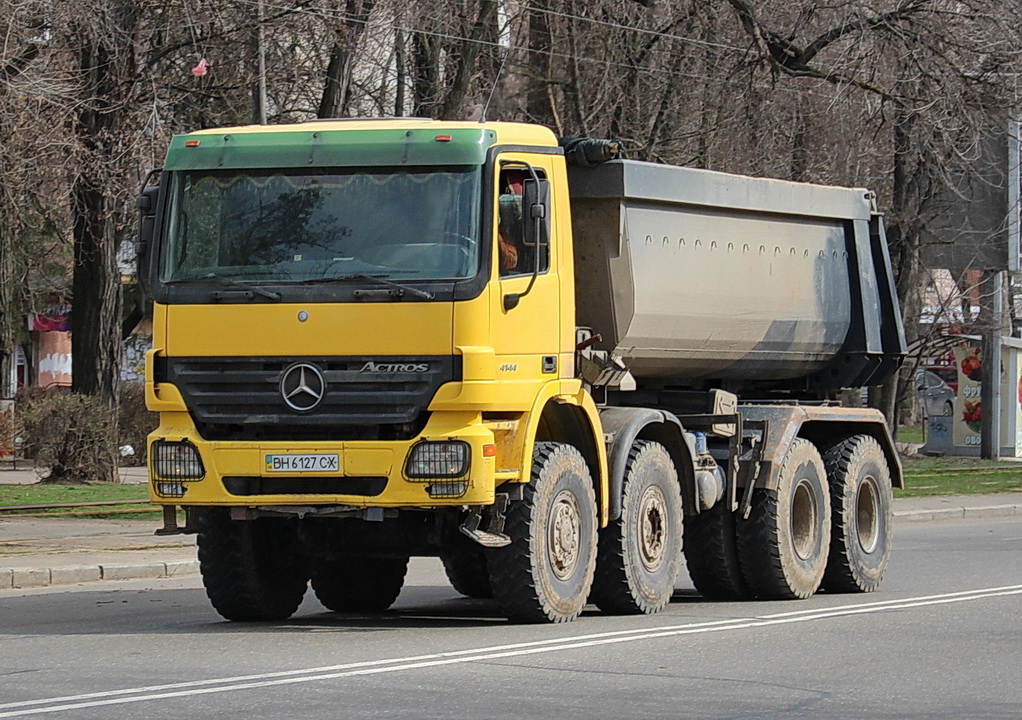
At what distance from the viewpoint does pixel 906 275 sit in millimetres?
33000

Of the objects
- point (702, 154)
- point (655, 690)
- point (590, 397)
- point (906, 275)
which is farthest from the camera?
point (906, 275)

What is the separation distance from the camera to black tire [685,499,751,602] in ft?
44.7

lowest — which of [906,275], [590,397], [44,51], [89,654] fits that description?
[89,654]

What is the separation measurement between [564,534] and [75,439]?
16706 mm

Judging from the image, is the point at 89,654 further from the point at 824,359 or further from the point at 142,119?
the point at 142,119

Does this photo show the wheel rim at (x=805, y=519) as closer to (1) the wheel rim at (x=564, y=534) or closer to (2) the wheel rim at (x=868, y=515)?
(2) the wheel rim at (x=868, y=515)

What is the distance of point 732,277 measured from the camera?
13.3 m

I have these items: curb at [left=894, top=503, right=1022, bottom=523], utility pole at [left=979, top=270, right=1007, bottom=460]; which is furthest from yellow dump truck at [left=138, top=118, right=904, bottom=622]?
utility pole at [left=979, top=270, right=1007, bottom=460]

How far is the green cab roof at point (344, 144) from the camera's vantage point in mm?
10719

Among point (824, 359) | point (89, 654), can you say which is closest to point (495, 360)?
point (89, 654)

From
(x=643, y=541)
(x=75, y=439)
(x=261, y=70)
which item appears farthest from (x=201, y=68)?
(x=643, y=541)

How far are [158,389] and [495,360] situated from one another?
2066 millimetres

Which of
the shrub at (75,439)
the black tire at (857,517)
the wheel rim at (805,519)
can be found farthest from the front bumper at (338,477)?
the shrub at (75,439)

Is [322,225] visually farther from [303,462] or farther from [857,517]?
[857,517]
